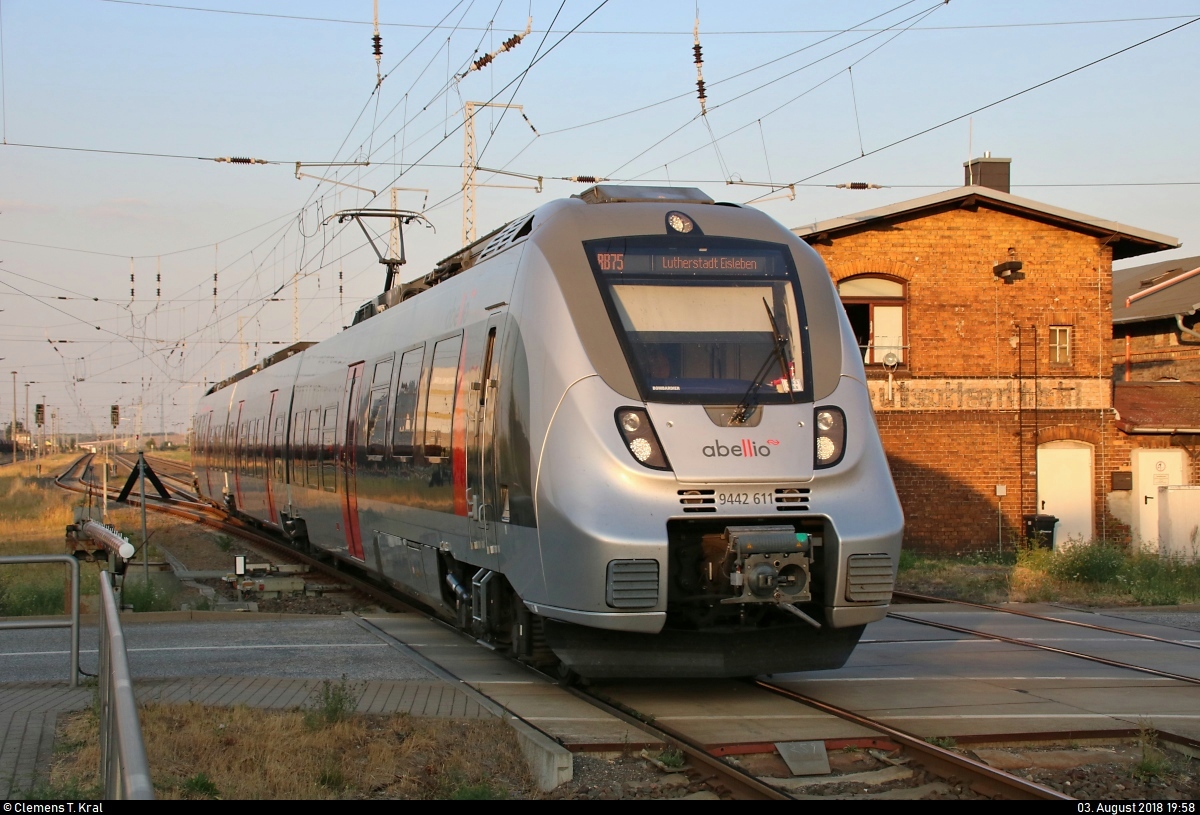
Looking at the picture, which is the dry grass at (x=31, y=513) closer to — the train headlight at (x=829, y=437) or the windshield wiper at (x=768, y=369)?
the windshield wiper at (x=768, y=369)

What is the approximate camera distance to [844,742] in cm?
710

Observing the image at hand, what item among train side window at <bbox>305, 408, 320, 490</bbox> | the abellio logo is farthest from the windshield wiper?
train side window at <bbox>305, 408, 320, 490</bbox>

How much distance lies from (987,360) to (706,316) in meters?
16.4

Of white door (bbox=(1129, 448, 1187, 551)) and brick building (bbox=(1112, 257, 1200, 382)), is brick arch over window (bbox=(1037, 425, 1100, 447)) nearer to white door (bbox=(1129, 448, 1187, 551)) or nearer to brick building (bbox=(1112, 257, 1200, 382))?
white door (bbox=(1129, 448, 1187, 551))

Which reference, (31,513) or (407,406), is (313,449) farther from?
(31,513)

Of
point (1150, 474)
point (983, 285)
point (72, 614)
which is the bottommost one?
point (72, 614)

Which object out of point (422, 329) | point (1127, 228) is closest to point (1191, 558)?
point (1127, 228)

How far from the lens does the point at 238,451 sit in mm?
28062

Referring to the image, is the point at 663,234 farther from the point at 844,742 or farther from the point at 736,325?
the point at 844,742

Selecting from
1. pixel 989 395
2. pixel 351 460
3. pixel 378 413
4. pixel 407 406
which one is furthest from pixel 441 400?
pixel 989 395

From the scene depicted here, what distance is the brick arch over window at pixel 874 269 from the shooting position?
23156 millimetres

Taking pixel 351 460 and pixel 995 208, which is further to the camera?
pixel 995 208

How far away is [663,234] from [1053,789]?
4.40 m

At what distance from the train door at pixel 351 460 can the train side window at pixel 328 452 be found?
56 centimetres
